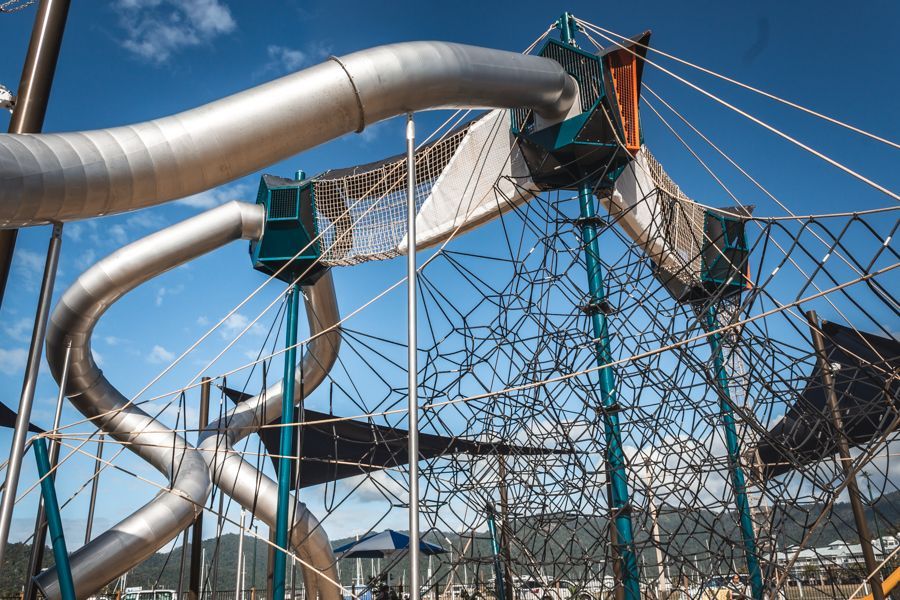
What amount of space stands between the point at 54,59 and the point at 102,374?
6739mm

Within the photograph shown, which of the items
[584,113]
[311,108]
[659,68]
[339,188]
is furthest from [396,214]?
[311,108]

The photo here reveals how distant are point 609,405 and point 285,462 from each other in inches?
138

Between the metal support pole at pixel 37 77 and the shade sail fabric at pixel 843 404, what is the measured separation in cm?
442

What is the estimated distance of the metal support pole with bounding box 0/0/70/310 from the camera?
10.9 ft

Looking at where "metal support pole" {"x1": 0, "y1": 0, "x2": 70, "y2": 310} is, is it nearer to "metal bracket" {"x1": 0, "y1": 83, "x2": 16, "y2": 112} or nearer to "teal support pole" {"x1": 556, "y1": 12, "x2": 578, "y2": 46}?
"metal bracket" {"x1": 0, "y1": 83, "x2": 16, "y2": 112}

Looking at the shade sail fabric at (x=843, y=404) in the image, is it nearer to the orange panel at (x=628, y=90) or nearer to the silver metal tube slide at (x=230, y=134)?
the orange panel at (x=628, y=90)

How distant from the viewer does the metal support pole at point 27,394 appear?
9.45 feet

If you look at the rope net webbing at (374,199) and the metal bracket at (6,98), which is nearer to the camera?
the metal bracket at (6,98)

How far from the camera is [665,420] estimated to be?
21.6ft

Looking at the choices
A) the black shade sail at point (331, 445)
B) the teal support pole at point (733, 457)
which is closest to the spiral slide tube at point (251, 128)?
the teal support pole at point (733, 457)


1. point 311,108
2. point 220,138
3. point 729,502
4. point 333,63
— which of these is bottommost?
point 729,502

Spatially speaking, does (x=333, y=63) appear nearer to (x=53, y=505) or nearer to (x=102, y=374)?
(x=53, y=505)

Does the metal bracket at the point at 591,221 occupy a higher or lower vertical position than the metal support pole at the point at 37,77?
higher

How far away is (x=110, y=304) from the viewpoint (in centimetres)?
834
